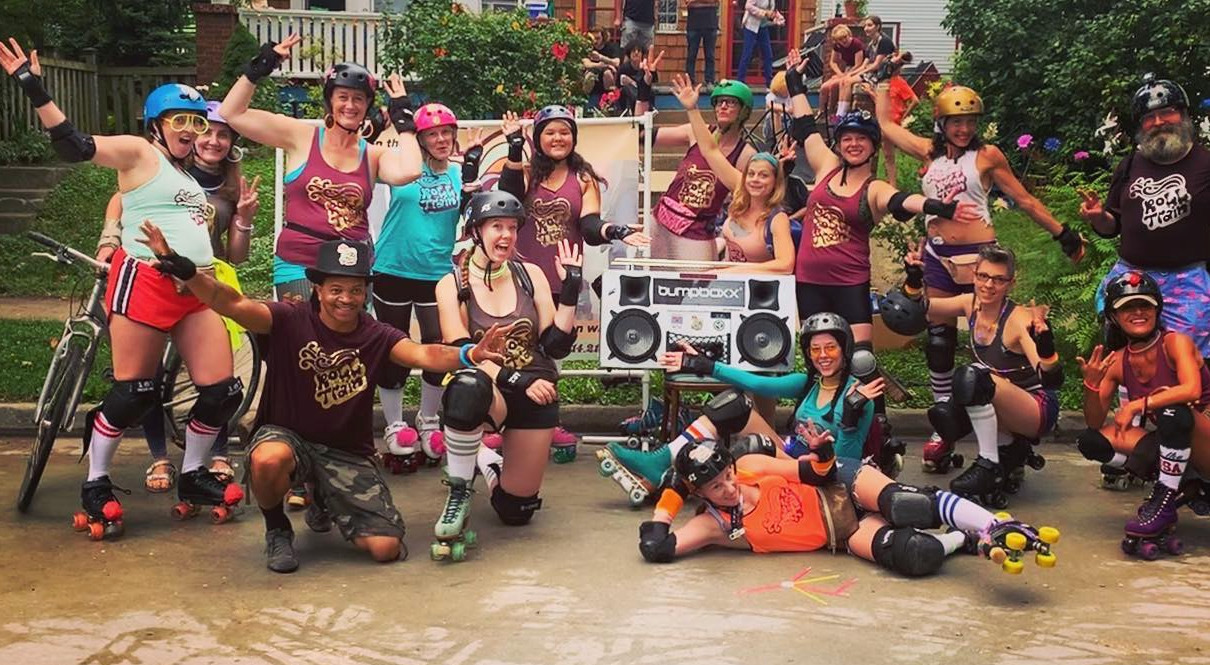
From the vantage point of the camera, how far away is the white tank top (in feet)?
23.6

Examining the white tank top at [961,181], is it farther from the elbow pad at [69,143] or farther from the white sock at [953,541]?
the elbow pad at [69,143]

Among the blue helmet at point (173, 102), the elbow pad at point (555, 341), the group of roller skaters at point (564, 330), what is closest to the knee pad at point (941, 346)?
the group of roller skaters at point (564, 330)

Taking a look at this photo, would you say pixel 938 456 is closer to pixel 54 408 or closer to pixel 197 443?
pixel 197 443

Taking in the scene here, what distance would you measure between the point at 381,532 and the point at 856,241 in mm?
3034

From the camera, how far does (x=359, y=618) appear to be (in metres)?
5.07

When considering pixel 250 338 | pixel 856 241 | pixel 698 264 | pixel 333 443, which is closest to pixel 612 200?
pixel 698 264

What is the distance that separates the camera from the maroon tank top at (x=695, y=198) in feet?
25.9

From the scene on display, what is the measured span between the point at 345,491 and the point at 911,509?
2.37 metres

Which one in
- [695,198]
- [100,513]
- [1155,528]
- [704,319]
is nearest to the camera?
[1155,528]

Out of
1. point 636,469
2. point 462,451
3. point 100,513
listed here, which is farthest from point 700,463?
point 100,513

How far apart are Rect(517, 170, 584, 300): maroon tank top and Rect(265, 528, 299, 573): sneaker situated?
224 centimetres

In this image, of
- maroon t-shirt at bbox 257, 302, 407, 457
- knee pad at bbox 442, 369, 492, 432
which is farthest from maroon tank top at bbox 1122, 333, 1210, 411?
maroon t-shirt at bbox 257, 302, 407, 457

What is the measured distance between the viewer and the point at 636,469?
655cm

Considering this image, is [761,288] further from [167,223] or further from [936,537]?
[167,223]
